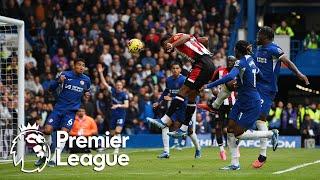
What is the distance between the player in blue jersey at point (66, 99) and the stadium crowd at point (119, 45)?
1092cm

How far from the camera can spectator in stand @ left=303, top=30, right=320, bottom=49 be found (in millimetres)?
36906

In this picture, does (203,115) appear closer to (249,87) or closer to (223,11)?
(223,11)

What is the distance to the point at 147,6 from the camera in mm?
36719

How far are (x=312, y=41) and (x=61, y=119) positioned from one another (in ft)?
65.2

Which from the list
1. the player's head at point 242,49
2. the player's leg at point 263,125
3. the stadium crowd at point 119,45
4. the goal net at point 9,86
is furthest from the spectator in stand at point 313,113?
the player's head at point 242,49

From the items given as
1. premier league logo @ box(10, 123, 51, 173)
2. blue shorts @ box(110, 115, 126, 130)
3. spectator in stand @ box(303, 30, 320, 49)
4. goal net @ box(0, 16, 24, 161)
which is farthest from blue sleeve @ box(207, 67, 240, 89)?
spectator in stand @ box(303, 30, 320, 49)

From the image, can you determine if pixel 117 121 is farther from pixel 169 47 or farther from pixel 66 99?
pixel 169 47

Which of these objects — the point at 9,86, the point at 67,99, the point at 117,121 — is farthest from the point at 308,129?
the point at 67,99

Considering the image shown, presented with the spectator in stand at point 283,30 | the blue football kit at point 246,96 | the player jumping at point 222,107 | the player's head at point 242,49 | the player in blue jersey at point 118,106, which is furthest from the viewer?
the spectator in stand at point 283,30

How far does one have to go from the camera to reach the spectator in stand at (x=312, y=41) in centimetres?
3691

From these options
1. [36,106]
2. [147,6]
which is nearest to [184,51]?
[36,106]

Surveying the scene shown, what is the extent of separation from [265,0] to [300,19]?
213cm

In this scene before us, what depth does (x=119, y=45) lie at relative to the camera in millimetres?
34844

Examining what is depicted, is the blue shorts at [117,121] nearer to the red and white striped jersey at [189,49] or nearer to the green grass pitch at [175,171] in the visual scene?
the green grass pitch at [175,171]
